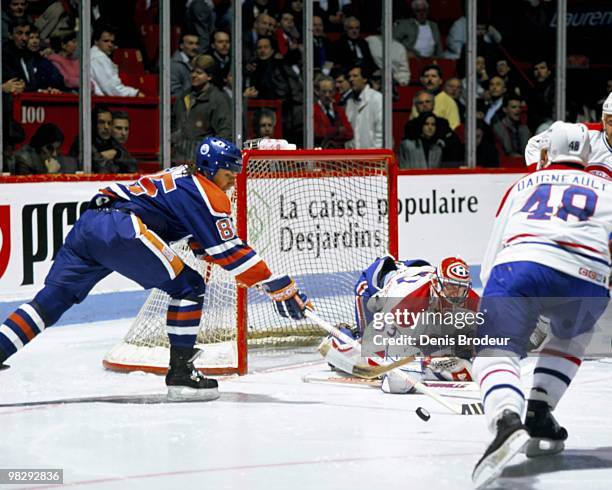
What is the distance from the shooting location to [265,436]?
12.5 feet

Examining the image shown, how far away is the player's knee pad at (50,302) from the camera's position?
4.31m

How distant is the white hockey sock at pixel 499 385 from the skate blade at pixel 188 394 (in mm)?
1484

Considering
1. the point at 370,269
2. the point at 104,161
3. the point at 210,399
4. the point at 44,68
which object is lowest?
the point at 210,399

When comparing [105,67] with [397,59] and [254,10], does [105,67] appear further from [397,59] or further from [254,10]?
[397,59]

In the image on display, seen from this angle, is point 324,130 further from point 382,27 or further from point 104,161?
point 104,161

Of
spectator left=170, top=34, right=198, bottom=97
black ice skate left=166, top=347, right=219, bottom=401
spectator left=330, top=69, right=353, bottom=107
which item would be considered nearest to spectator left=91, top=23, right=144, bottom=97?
spectator left=170, top=34, right=198, bottom=97

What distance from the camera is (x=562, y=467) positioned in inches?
132

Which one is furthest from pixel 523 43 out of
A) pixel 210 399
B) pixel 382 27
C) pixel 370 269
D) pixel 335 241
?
pixel 210 399

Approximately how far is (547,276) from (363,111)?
16.0ft

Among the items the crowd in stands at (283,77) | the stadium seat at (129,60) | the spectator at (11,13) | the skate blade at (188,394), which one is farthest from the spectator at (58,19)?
the skate blade at (188,394)

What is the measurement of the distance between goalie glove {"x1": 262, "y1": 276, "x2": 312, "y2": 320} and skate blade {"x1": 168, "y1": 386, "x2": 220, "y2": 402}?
15.6 inches

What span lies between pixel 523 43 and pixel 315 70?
87.2 inches

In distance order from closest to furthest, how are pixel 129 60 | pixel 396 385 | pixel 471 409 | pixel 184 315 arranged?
pixel 471 409 → pixel 184 315 → pixel 396 385 → pixel 129 60

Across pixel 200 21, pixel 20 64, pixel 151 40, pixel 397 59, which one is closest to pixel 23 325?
pixel 20 64
